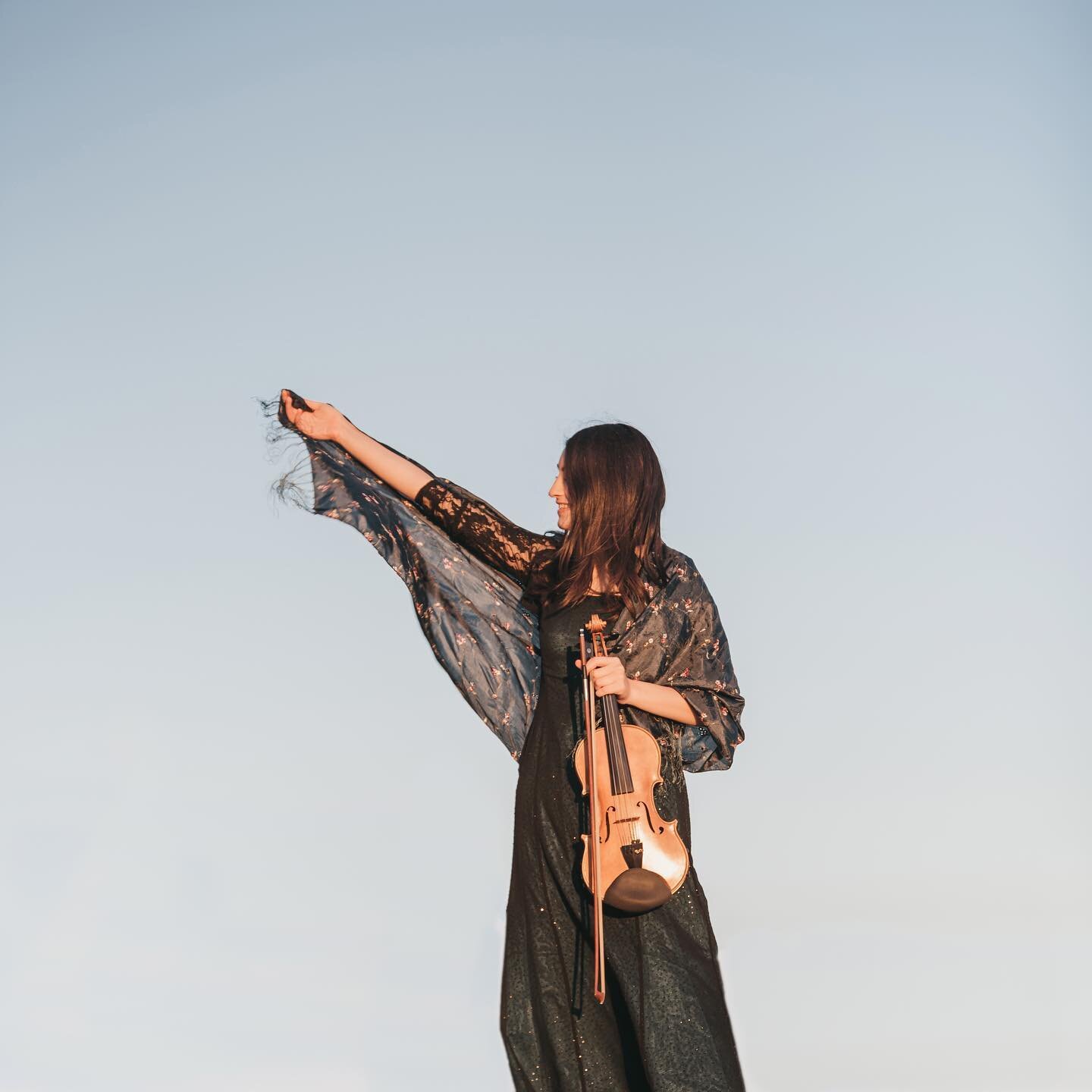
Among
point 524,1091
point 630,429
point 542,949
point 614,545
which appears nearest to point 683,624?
point 614,545

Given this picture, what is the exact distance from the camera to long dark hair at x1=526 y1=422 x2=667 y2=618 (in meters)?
3.90

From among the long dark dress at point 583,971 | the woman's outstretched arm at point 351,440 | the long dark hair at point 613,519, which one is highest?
the woman's outstretched arm at point 351,440

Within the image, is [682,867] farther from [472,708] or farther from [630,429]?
[630,429]

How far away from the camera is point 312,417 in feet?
13.6

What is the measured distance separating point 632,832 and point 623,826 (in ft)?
0.07

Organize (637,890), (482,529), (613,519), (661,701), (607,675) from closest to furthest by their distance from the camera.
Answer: (637,890) < (607,675) < (661,701) < (613,519) < (482,529)

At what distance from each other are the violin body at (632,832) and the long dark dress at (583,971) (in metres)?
0.13

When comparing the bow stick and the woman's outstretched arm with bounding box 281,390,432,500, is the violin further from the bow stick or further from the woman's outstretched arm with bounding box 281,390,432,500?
the woman's outstretched arm with bounding box 281,390,432,500

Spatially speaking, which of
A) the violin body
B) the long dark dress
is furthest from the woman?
the violin body

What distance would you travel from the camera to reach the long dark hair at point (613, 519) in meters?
3.90

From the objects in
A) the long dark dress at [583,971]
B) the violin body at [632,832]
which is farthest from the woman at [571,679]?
the violin body at [632,832]

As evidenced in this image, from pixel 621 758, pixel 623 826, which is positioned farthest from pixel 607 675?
pixel 623 826

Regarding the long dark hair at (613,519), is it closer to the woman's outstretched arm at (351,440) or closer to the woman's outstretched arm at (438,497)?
the woman's outstretched arm at (438,497)

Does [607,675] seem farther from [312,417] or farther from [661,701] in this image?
[312,417]
